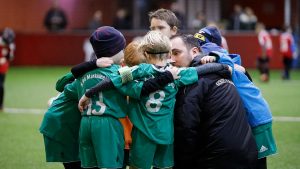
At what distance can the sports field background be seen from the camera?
9500 millimetres

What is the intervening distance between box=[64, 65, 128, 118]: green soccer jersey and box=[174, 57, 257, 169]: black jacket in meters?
0.51

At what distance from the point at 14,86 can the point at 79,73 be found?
14.9 metres

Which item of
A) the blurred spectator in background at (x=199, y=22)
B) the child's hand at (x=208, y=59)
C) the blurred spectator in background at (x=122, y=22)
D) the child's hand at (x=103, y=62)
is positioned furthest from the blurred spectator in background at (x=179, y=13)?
the child's hand at (x=103, y=62)

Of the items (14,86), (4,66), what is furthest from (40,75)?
(4,66)

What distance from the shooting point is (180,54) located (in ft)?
21.3

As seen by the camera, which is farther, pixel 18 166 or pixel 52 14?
pixel 52 14

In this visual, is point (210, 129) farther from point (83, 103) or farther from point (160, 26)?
point (160, 26)

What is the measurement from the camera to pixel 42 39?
29672mm

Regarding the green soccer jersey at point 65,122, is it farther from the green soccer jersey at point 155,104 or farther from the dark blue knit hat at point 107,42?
the green soccer jersey at point 155,104

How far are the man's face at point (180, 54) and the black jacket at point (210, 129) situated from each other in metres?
0.37

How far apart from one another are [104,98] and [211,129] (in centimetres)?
100

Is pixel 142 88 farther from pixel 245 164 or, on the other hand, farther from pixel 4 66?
pixel 4 66

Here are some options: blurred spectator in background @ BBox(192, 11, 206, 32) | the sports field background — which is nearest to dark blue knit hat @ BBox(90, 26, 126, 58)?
the sports field background

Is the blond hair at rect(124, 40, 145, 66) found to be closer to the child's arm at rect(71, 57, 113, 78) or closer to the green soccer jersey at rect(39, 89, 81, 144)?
the child's arm at rect(71, 57, 113, 78)
